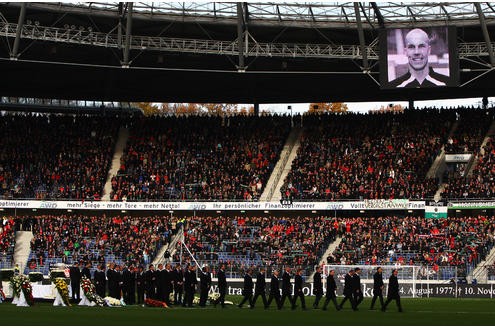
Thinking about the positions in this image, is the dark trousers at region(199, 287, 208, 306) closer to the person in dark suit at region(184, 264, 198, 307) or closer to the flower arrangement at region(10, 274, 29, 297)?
the person in dark suit at region(184, 264, 198, 307)

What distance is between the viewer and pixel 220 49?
49.2m

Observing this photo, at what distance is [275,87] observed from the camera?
5919 cm

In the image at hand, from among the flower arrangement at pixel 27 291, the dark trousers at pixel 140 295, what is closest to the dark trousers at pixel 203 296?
the dark trousers at pixel 140 295

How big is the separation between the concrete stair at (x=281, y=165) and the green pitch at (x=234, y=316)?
884 inches

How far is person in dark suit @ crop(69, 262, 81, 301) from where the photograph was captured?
3222cm

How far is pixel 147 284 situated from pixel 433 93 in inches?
1324

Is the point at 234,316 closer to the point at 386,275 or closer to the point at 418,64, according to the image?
the point at 386,275

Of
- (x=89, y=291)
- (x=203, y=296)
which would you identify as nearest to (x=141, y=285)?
(x=89, y=291)

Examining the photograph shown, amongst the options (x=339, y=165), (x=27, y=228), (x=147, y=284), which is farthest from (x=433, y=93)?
(x=147, y=284)

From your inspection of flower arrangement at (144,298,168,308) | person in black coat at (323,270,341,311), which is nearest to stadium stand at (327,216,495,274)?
person in black coat at (323,270,341,311)

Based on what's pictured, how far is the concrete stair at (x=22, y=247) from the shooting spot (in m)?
49.0

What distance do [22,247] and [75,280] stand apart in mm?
18997

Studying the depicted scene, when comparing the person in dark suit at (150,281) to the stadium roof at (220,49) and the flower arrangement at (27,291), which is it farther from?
the stadium roof at (220,49)

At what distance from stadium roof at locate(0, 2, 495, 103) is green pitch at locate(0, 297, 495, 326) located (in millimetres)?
19499
